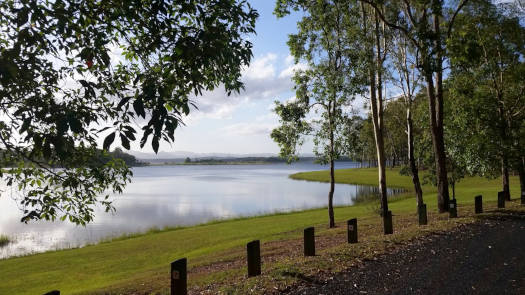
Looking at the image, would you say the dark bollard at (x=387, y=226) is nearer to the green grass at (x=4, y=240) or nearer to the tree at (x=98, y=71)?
the tree at (x=98, y=71)

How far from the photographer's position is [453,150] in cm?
2080

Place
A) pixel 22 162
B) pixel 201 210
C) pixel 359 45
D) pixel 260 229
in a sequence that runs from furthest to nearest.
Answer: pixel 201 210
pixel 260 229
pixel 359 45
pixel 22 162

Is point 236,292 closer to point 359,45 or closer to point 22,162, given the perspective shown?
point 22,162

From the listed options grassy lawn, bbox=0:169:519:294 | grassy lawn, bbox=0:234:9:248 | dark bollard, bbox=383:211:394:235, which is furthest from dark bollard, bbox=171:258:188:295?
grassy lawn, bbox=0:234:9:248

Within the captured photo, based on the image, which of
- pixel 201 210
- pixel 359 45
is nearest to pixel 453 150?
pixel 359 45

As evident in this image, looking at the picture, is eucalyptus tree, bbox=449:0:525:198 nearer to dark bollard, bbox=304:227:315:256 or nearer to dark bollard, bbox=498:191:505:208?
dark bollard, bbox=498:191:505:208

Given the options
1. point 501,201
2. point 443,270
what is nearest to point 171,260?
point 443,270

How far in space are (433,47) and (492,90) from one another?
39.3 ft

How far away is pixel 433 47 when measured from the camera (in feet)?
48.4

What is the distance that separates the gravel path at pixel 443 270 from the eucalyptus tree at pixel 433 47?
655 cm

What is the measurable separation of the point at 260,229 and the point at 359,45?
12696 mm

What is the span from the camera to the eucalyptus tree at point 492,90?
19.2m

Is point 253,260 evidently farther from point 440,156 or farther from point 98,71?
point 440,156

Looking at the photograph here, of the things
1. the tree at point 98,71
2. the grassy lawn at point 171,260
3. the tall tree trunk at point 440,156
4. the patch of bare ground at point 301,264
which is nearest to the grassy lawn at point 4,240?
the grassy lawn at point 171,260
